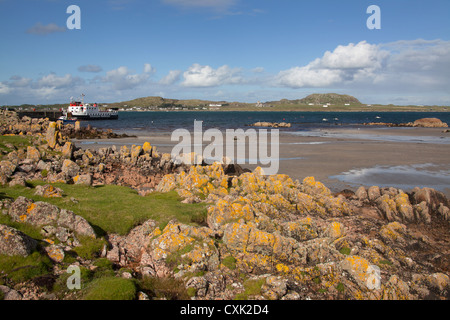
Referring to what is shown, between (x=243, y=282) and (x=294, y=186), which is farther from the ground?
(x=294, y=186)

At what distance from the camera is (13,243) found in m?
9.86

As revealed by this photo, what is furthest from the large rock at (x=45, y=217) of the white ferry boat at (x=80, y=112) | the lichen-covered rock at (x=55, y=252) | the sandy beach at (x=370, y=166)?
the white ferry boat at (x=80, y=112)

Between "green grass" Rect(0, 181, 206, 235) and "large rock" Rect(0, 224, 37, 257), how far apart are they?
315 centimetres

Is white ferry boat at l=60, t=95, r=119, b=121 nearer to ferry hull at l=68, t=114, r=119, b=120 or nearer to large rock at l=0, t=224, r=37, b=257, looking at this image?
ferry hull at l=68, t=114, r=119, b=120

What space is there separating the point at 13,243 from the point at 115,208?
555 centimetres

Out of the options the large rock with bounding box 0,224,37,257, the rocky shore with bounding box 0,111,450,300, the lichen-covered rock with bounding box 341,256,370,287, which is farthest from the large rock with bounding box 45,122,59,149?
the lichen-covered rock with bounding box 341,256,370,287

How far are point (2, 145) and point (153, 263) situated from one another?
24.6m

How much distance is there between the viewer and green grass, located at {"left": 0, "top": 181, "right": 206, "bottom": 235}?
1399 cm

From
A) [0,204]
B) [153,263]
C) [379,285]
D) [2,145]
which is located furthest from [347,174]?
[2,145]

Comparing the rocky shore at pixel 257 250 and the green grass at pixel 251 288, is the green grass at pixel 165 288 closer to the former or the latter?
the rocky shore at pixel 257 250

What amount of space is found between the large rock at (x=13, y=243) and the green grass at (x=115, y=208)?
3147 mm

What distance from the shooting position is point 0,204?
496 inches
